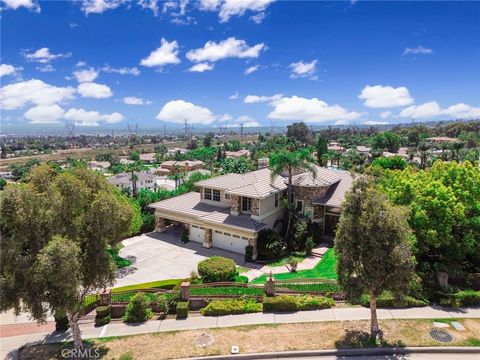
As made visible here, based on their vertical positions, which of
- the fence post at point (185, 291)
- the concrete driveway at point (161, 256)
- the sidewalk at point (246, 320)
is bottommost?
the concrete driveway at point (161, 256)

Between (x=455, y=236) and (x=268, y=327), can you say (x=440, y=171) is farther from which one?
(x=268, y=327)

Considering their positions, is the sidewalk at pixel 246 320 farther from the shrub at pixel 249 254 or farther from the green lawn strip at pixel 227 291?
the shrub at pixel 249 254

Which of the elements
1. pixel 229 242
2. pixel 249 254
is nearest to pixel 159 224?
pixel 229 242

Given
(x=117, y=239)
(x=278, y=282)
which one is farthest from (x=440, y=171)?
(x=117, y=239)

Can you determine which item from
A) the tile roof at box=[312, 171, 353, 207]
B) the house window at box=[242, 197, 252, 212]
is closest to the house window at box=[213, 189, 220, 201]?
the house window at box=[242, 197, 252, 212]

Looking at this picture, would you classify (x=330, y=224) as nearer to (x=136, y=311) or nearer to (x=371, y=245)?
(x=371, y=245)

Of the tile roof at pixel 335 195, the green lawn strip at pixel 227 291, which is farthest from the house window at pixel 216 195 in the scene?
the green lawn strip at pixel 227 291
